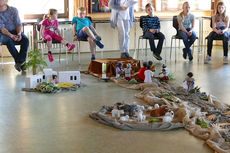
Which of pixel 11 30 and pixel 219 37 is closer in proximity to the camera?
pixel 11 30

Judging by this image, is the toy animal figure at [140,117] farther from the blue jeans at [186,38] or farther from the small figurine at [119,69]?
the blue jeans at [186,38]

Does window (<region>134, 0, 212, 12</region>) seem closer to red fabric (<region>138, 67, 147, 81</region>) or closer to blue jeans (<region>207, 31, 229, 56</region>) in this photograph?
blue jeans (<region>207, 31, 229, 56</region>)

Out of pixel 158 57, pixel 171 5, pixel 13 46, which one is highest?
pixel 171 5

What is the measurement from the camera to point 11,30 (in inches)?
285

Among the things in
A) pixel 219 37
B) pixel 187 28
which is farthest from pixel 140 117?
pixel 219 37

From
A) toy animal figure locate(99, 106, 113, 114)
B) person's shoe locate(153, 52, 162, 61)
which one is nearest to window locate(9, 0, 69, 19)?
person's shoe locate(153, 52, 162, 61)

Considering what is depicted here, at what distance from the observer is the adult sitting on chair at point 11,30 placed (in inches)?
280

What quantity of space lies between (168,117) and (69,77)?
7.48 ft

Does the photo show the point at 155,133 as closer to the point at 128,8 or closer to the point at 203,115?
the point at 203,115

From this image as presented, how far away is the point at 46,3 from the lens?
942 centimetres

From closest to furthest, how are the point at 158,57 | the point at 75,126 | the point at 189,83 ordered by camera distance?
1. the point at 75,126
2. the point at 189,83
3. the point at 158,57

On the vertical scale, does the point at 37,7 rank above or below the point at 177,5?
below

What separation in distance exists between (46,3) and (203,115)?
623 cm

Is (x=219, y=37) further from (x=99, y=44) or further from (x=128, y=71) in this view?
(x=128, y=71)
